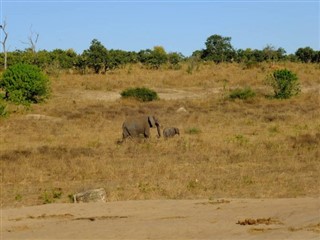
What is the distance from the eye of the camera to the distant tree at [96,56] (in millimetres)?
46656

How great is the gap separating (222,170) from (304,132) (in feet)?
21.9

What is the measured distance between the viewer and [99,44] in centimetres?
4712

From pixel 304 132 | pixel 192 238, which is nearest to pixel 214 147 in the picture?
pixel 304 132

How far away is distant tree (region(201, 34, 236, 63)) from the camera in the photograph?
59938 mm

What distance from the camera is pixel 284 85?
32.3 m

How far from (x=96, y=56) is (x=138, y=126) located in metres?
28.0

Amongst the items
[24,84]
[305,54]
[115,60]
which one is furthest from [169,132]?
[305,54]

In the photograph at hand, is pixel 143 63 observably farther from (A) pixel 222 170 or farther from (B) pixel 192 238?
(B) pixel 192 238

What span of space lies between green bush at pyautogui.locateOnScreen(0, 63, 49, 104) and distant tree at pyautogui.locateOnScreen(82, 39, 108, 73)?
50.0 feet

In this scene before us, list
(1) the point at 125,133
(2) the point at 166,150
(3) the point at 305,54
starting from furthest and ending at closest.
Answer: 1. (3) the point at 305,54
2. (1) the point at 125,133
3. (2) the point at 166,150

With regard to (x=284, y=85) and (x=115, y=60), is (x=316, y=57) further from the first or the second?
(x=284, y=85)

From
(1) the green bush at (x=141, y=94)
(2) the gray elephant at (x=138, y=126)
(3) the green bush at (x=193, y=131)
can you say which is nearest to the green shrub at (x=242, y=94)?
(1) the green bush at (x=141, y=94)

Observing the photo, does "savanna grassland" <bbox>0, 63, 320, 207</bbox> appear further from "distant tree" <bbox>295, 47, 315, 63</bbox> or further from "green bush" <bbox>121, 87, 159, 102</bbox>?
"distant tree" <bbox>295, 47, 315, 63</bbox>

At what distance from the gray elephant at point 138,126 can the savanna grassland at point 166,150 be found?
1.45 feet
